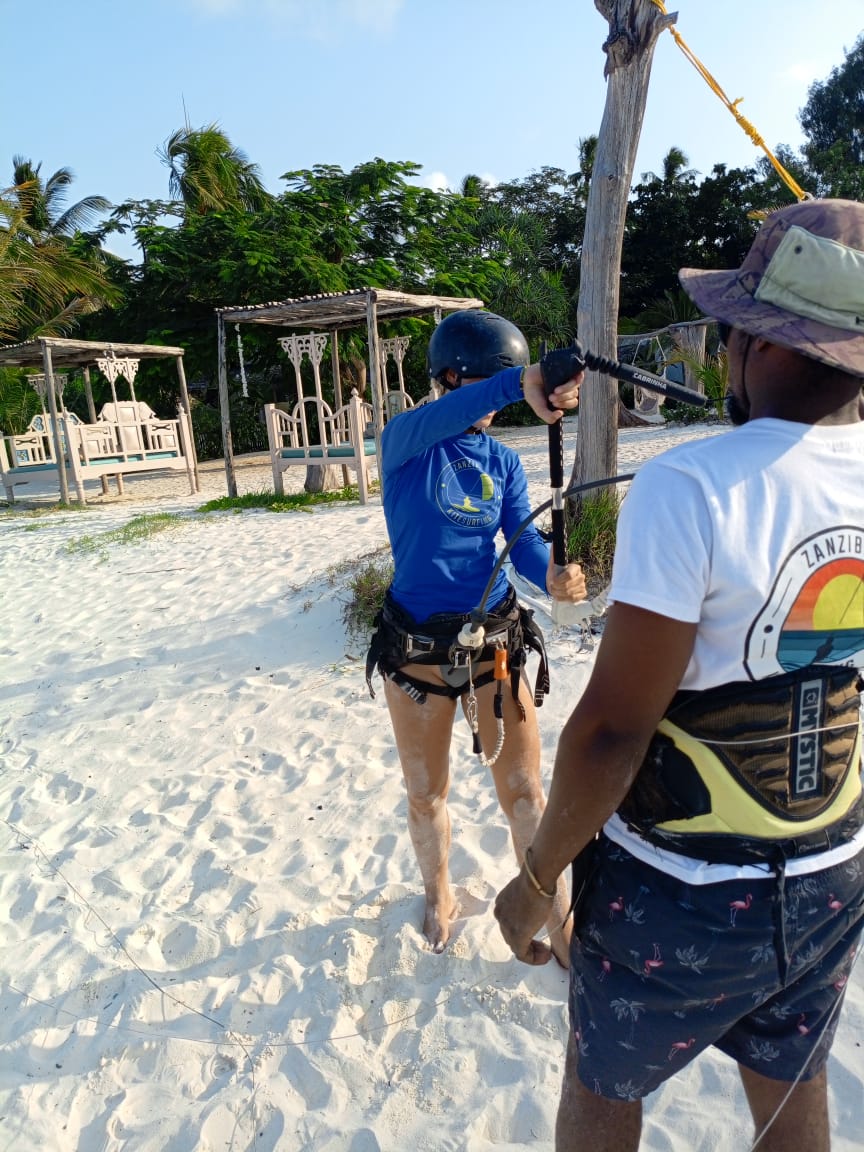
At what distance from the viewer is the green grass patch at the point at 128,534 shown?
9141 millimetres

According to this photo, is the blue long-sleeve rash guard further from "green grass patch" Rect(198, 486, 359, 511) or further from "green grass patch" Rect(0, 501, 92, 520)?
"green grass patch" Rect(0, 501, 92, 520)

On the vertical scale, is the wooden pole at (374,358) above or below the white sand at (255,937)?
above

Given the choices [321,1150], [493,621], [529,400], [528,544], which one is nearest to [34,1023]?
[321,1150]

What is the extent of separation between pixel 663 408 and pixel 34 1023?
1802 cm

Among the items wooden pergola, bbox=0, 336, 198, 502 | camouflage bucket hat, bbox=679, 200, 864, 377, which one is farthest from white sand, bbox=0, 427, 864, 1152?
wooden pergola, bbox=0, 336, 198, 502

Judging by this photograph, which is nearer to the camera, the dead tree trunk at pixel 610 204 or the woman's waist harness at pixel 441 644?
the woman's waist harness at pixel 441 644

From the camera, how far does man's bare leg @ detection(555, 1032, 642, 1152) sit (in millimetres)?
1289

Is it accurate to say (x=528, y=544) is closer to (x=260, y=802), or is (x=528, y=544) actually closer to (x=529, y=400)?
(x=529, y=400)

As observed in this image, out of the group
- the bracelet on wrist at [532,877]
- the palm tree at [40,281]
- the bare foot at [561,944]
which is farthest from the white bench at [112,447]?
the bracelet on wrist at [532,877]

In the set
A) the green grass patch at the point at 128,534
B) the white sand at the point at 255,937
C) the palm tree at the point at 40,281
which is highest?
the palm tree at the point at 40,281

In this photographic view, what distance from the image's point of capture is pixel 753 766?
1146mm

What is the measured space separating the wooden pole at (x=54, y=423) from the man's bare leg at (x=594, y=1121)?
1316 centimetres

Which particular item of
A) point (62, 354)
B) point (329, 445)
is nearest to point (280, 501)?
point (329, 445)

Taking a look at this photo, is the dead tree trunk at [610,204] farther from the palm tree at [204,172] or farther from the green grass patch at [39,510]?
the palm tree at [204,172]
